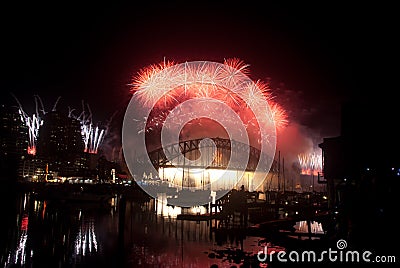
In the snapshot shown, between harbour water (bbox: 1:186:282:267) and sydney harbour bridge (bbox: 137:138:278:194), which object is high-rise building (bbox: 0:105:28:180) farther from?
harbour water (bbox: 1:186:282:267)

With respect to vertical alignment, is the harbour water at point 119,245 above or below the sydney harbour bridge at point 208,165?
below

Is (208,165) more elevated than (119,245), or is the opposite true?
(208,165)

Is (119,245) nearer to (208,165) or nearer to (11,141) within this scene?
(208,165)

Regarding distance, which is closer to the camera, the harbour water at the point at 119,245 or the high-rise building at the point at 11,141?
the harbour water at the point at 119,245

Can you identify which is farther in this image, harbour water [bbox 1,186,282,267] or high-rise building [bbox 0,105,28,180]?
high-rise building [bbox 0,105,28,180]

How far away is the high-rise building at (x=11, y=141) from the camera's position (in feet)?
494

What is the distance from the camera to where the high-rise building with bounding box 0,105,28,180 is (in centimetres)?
15062

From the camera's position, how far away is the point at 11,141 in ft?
539

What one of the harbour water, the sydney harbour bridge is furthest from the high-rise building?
the harbour water

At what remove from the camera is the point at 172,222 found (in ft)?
108

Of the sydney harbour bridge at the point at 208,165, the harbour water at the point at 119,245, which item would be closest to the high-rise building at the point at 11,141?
the sydney harbour bridge at the point at 208,165

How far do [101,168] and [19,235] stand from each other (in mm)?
139424

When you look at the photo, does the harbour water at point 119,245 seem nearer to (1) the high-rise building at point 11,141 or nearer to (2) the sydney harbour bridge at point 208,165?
(2) the sydney harbour bridge at point 208,165

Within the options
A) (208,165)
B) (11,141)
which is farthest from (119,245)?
(11,141)
